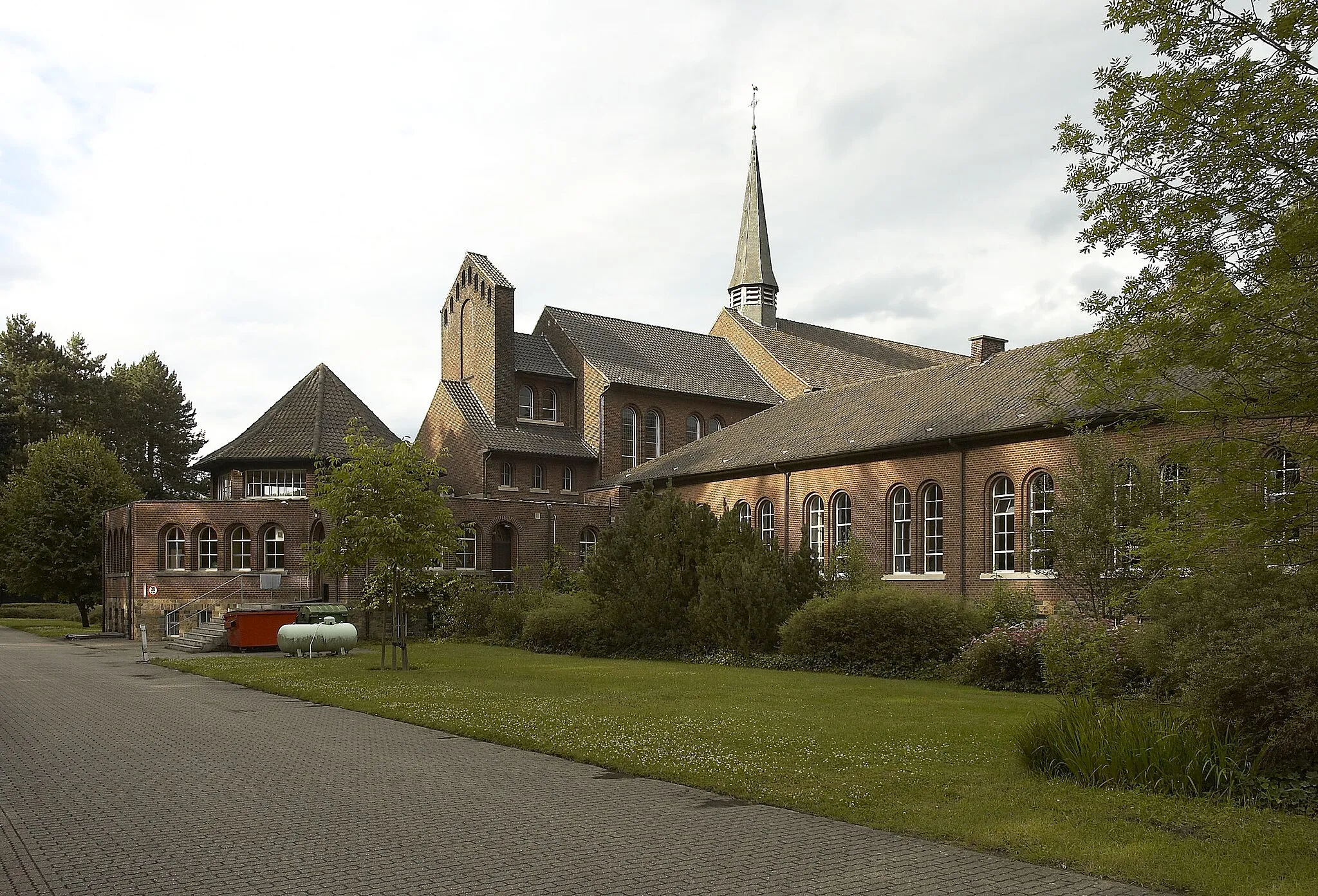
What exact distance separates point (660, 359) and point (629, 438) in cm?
515

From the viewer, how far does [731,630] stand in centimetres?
2667

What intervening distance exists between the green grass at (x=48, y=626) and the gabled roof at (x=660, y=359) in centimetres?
2536

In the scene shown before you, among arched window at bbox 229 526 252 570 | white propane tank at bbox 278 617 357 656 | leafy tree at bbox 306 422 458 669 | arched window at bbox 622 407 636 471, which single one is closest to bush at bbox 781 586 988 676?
leafy tree at bbox 306 422 458 669

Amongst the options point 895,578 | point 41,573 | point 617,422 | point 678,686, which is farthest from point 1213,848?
point 41,573

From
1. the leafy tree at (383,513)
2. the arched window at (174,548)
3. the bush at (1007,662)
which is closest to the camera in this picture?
the bush at (1007,662)

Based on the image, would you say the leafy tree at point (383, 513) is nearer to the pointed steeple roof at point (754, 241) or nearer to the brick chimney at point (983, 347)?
the brick chimney at point (983, 347)

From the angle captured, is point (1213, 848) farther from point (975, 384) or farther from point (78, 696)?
point (975, 384)

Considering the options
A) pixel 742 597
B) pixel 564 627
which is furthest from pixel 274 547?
pixel 742 597

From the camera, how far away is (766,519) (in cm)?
3878

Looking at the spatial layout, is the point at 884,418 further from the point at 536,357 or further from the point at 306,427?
the point at 306,427

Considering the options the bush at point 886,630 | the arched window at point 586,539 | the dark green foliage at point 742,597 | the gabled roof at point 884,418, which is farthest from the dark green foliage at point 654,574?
the arched window at point 586,539

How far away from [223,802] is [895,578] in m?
25.6

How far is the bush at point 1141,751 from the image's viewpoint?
9.77 meters

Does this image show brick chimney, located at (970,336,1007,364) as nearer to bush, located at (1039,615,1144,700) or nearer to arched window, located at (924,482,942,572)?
arched window, located at (924,482,942,572)
